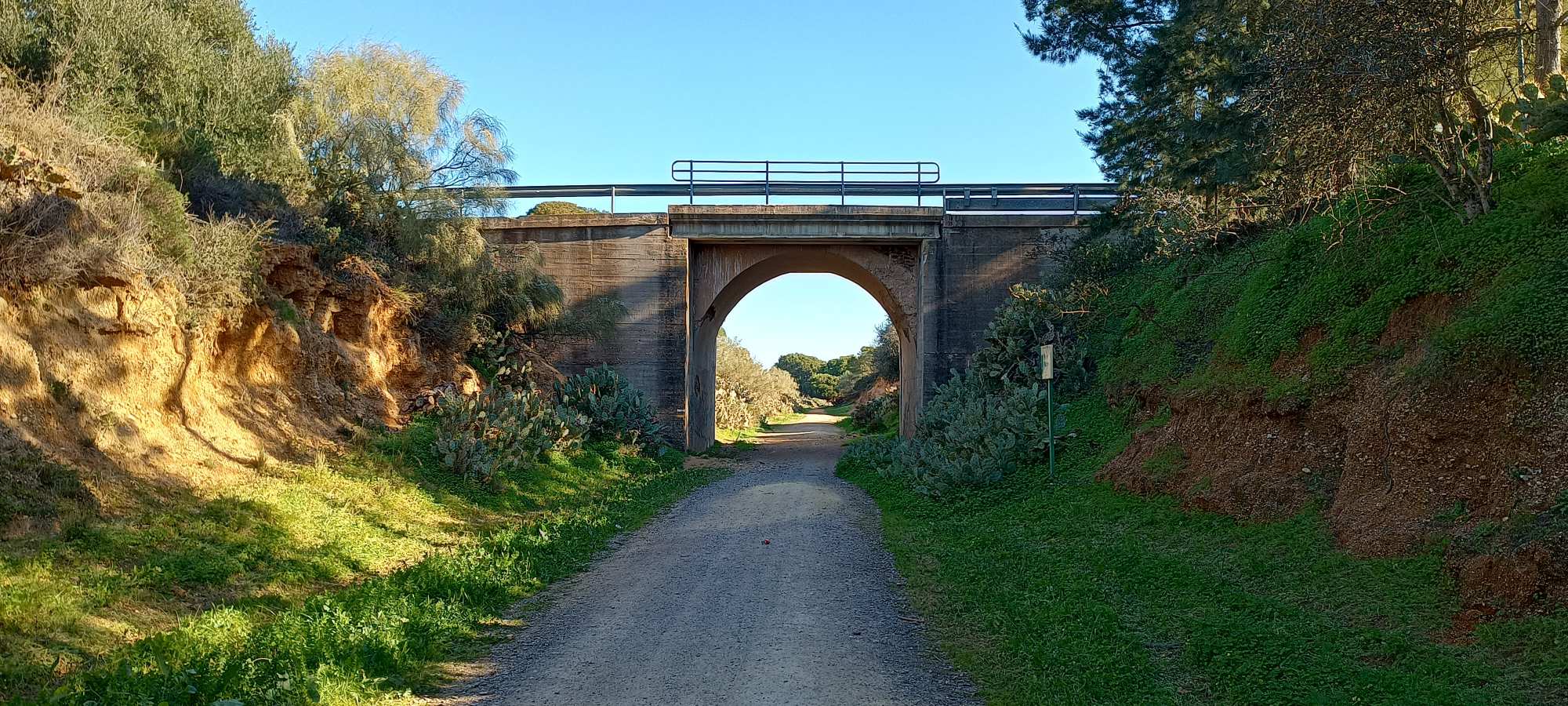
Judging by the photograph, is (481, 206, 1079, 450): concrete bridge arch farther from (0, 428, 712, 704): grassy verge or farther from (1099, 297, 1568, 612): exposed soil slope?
(1099, 297, 1568, 612): exposed soil slope

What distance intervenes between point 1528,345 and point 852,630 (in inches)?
219

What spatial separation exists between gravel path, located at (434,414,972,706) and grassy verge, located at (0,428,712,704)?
61 cm

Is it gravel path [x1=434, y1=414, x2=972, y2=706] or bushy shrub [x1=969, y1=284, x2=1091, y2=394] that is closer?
gravel path [x1=434, y1=414, x2=972, y2=706]

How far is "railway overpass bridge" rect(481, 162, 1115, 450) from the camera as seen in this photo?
22.0m

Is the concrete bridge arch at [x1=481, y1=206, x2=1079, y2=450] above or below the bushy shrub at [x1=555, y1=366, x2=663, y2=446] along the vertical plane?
above

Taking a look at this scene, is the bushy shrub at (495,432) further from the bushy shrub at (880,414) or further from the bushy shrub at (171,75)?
the bushy shrub at (880,414)

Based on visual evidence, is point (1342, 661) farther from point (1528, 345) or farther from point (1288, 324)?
point (1288, 324)

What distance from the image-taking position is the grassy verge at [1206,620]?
4980mm

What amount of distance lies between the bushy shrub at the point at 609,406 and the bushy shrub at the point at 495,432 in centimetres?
177

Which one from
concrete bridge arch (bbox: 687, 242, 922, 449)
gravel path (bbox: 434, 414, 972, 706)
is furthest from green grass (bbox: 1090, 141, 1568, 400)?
concrete bridge arch (bbox: 687, 242, 922, 449)

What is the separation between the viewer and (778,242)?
22.8 metres

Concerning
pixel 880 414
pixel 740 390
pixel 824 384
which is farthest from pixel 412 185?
pixel 824 384

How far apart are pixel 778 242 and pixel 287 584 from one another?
16.1 meters

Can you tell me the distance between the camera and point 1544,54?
9.13 metres
